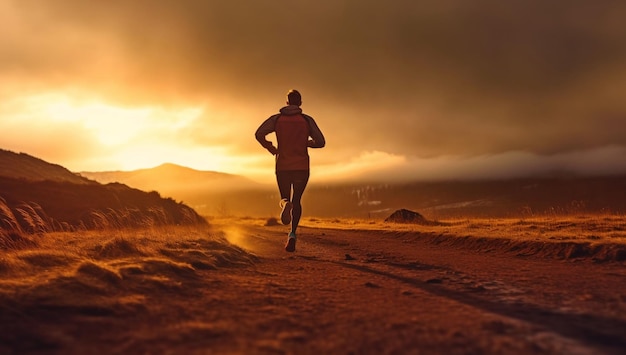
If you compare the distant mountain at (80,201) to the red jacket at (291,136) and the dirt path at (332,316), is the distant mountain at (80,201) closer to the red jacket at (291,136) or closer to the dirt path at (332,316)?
the red jacket at (291,136)

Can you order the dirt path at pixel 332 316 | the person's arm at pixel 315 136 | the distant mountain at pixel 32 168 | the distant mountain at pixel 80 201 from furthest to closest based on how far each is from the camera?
the distant mountain at pixel 32 168 → the distant mountain at pixel 80 201 → the person's arm at pixel 315 136 → the dirt path at pixel 332 316

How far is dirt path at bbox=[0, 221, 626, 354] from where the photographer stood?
2891 mm

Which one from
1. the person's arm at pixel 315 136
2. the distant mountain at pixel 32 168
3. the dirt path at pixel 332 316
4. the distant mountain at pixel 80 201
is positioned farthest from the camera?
the distant mountain at pixel 32 168

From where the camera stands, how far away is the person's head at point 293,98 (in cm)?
907

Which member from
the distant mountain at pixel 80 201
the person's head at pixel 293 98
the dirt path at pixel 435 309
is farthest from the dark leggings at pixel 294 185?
the distant mountain at pixel 80 201

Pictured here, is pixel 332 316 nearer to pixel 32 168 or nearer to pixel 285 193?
pixel 285 193

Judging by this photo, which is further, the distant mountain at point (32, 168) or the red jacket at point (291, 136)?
the distant mountain at point (32, 168)

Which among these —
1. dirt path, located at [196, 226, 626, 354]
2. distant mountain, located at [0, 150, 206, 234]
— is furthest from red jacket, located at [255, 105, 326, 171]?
distant mountain, located at [0, 150, 206, 234]

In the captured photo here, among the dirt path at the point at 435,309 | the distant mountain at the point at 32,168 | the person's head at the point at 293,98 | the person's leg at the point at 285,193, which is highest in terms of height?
the distant mountain at the point at 32,168

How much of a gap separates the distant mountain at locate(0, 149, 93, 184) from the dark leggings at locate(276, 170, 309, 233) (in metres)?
38.4

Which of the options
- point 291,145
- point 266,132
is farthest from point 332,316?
point 266,132

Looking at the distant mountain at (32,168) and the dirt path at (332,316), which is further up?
the distant mountain at (32,168)

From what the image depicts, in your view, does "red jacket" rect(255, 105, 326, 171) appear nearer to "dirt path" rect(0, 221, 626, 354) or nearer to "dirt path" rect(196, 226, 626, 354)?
"dirt path" rect(196, 226, 626, 354)

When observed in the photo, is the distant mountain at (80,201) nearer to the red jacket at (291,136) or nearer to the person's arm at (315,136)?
the red jacket at (291,136)
